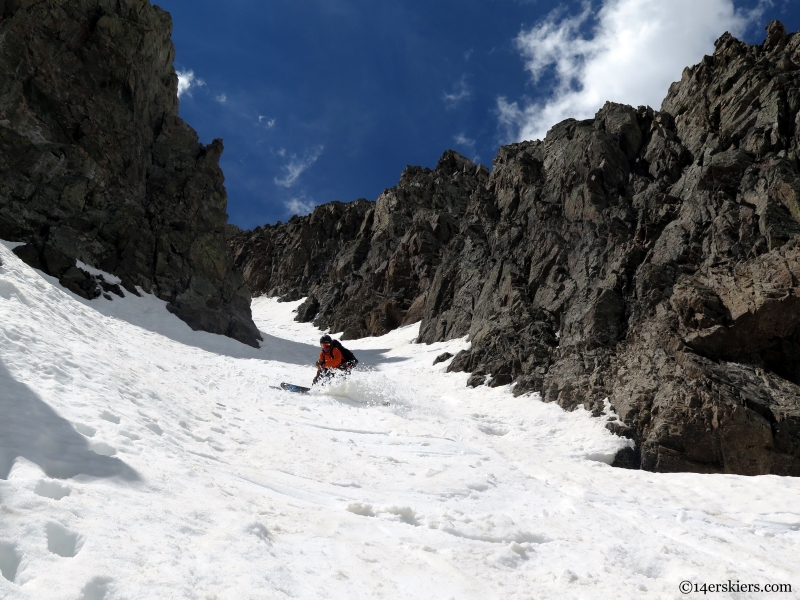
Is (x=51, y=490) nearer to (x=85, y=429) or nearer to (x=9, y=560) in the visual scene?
(x=9, y=560)

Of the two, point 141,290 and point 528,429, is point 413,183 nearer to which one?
point 141,290

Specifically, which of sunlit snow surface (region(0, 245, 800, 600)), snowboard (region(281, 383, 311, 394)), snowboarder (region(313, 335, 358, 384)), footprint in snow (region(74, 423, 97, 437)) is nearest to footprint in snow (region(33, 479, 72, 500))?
sunlit snow surface (region(0, 245, 800, 600))

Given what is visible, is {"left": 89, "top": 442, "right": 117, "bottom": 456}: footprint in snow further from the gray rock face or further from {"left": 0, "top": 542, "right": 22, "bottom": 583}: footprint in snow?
the gray rock face

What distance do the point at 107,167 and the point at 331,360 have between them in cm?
2124

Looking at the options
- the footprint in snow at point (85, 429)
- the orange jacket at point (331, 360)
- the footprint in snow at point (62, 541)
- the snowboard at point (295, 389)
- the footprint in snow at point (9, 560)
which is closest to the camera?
the footprint in snow at point (9, 560)

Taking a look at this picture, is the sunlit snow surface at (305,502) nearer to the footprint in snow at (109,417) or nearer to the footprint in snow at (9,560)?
the footprint in snow at (9,560)

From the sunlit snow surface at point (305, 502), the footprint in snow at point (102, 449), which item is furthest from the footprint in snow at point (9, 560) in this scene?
the footprint in snow at point (102, 449)

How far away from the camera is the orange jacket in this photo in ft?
53.2

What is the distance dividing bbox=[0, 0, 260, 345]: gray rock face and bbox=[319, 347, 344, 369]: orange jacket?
1186cm

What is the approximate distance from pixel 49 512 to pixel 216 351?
64.8 ft

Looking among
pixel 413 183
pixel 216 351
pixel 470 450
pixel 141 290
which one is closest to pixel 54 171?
pixel 141 290

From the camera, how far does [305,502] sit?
5.87 meters

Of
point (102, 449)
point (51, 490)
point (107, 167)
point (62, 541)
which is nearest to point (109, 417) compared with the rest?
point (102, 449)

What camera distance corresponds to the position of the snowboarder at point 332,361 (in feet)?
52.2
